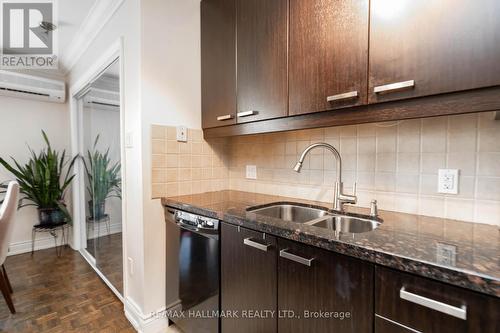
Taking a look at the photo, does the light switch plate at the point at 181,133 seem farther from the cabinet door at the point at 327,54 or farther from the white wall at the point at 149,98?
the cabinet door at the point at 327,54

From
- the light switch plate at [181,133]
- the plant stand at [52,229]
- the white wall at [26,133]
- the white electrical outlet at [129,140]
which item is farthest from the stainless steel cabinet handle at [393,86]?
the white wall at [26,133]

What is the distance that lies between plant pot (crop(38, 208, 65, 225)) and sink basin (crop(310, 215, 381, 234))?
3.27 m

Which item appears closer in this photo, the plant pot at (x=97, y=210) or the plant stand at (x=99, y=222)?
the plant stand at (x=99, y=222)

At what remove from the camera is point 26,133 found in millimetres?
3010

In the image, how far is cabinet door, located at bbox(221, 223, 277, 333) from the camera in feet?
3.25

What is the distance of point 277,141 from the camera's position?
1.73 m

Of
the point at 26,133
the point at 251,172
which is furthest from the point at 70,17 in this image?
the point at 251,172

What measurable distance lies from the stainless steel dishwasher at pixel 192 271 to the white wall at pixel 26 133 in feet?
8.85

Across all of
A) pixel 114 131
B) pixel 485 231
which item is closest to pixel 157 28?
pixel 114 131

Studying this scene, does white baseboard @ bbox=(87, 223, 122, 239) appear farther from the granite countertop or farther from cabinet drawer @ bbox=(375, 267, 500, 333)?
cabinet drawer @ bbox=(375, 267, 500, 333)

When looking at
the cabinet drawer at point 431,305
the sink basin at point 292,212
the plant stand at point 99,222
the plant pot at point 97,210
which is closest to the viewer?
the cabinet drawer at point 431,305

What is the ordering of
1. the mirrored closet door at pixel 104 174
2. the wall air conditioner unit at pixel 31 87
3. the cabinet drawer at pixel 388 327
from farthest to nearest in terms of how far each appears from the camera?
the wall air conditioner unit at pixel 31 87
the mirrored closet door at pixel 104 174
the cabinet drawer at pixel 388 327

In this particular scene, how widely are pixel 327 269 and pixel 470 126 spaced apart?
884 millimetres

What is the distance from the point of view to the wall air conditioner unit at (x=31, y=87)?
2730 millimetres
